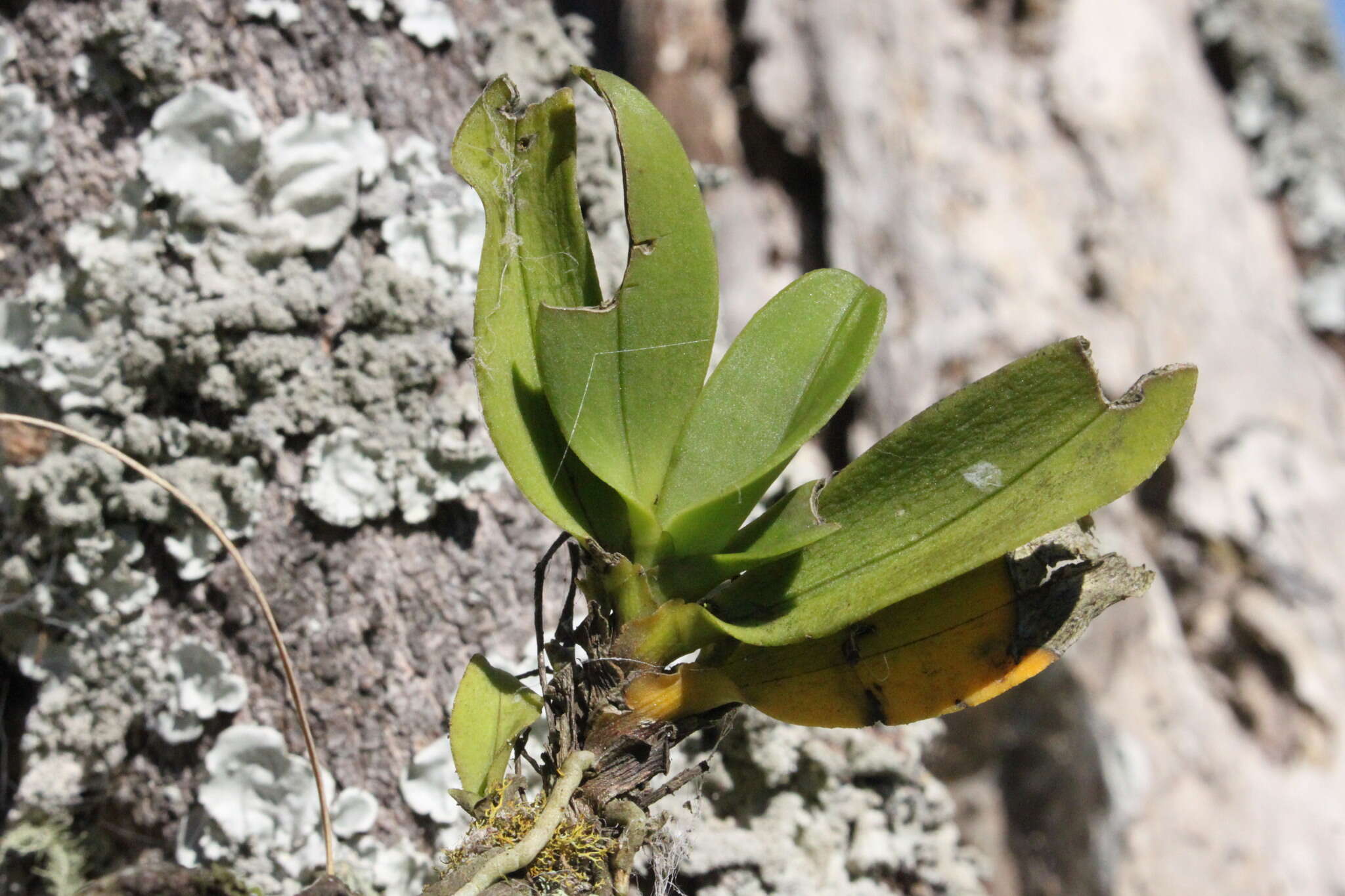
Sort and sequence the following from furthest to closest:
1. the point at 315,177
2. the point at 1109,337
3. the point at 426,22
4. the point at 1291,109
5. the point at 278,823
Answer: the point at 1291,109
the point at 1109,337
the point at 426,22
the point at 315,177
the point at 278,823

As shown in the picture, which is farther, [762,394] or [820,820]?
[820,820]

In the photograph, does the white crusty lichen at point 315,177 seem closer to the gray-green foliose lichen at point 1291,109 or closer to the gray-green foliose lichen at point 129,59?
the gray-green foliose lichen at point 129,59

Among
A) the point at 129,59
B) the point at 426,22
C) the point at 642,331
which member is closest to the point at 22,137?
the point at 129,59

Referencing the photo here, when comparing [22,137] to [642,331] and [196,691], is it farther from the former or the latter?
[642,331]

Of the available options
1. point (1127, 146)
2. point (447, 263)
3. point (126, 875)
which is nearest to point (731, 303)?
point (1127, 146)

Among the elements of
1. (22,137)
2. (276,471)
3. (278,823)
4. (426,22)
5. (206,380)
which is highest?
(22,137)

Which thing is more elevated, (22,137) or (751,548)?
(22,137)

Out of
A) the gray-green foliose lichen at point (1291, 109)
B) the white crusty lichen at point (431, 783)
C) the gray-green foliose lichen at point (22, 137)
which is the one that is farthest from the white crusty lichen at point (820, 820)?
the gray-green foliose lichen at point (1291, 109)
